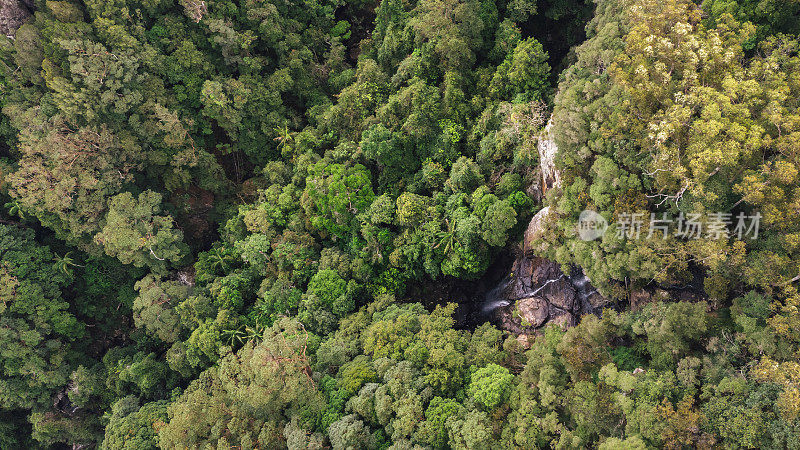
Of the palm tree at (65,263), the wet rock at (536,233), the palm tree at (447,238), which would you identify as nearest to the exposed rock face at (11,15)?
the palm tree at (65,263)

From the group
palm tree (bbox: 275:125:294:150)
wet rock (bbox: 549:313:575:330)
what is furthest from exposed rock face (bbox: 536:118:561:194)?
palm tree (bbox: 275:125:294:150)

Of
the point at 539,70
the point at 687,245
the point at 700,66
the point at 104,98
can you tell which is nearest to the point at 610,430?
the point at 687,245

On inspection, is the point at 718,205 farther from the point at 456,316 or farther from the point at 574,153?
the point at 456,316

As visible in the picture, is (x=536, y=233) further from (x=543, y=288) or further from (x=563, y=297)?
(x=563, y=297)

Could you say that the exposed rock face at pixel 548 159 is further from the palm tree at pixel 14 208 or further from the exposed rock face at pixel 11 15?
the palm tree at pixel 14 208

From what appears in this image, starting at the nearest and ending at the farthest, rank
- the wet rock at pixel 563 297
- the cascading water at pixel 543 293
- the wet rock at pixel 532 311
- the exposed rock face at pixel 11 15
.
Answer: the cascading water at pixel 543 293, the wet rock at pixel 563 297, the wet rock at pixel 532 311, the exposed rock face at pixel 11 15

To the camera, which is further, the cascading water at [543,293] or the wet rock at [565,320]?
the wet rock at [565,320]
